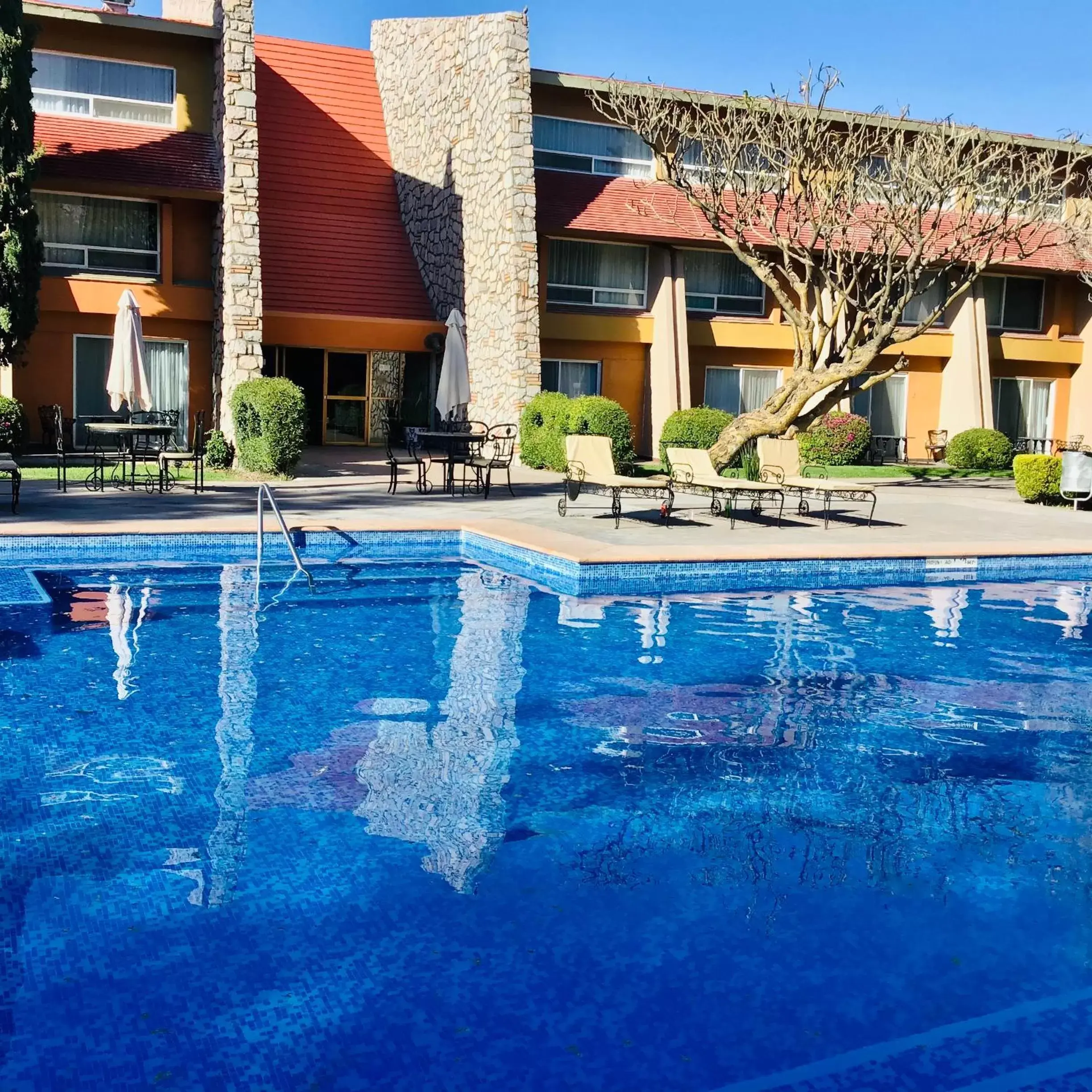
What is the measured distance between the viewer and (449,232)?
26.0 metres

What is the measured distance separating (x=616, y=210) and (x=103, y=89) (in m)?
10.9

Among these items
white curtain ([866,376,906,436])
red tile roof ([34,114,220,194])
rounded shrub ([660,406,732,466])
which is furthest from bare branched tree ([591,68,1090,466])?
red tile roof ([34,114,220,194])

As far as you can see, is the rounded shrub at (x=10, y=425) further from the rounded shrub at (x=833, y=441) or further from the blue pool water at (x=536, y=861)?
the rounded shrub at (x=833, y=441)

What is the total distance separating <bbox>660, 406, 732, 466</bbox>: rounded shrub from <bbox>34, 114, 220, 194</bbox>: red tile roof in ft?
31.2

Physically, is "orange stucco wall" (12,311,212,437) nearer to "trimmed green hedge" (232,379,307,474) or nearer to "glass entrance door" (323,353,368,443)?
"glass entrance door" (323,353,368,443)

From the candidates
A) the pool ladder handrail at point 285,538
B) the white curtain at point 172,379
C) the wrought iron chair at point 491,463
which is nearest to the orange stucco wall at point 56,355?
the white curtain at point 172,379

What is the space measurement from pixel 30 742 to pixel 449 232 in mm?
20750

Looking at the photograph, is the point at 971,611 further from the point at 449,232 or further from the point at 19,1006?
the point at 449,232

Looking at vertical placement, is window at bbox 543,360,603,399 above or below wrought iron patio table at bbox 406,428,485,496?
above

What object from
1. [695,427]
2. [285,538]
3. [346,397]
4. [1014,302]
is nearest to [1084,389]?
[1014,302]

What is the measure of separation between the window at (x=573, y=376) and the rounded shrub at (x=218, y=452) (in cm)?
844

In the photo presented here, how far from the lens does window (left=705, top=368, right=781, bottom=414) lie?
28875 mm

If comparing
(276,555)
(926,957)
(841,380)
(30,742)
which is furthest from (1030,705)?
(841,380)

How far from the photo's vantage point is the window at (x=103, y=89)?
24.2 m
